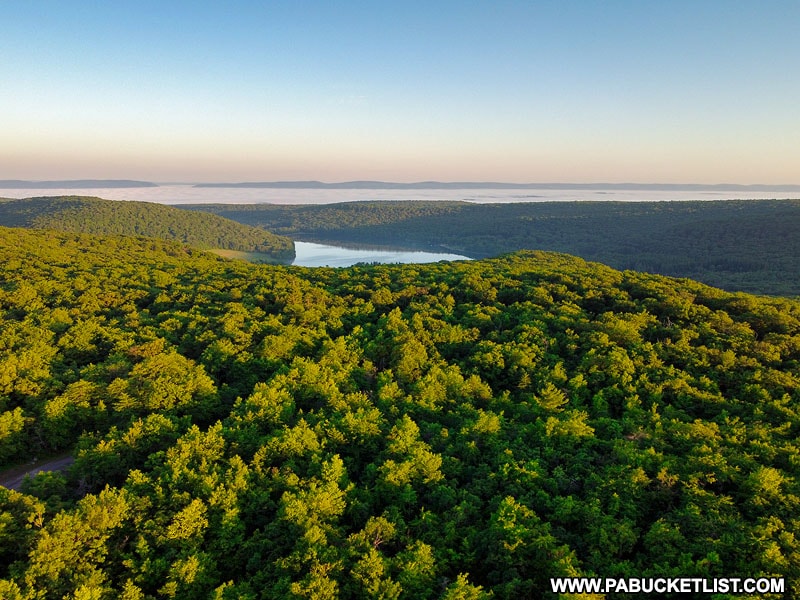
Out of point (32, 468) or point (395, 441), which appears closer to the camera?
point (395, 441)

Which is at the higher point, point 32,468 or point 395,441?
point 395,441

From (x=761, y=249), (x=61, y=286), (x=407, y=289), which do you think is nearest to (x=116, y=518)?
(x=407, y=289)

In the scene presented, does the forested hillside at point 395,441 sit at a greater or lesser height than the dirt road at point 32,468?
greater

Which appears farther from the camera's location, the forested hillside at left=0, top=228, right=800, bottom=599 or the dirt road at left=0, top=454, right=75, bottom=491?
the dirt road at left=0, top=454, right=75, bottom=491

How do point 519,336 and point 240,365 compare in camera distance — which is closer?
point 240,365

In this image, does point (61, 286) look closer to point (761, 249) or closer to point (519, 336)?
point (519, 336)

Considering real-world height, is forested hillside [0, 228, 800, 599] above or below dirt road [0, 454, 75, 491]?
above

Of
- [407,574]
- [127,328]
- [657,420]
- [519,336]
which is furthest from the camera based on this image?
[127,328]

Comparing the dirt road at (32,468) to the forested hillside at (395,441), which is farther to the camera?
the dirt road at (32,468)
